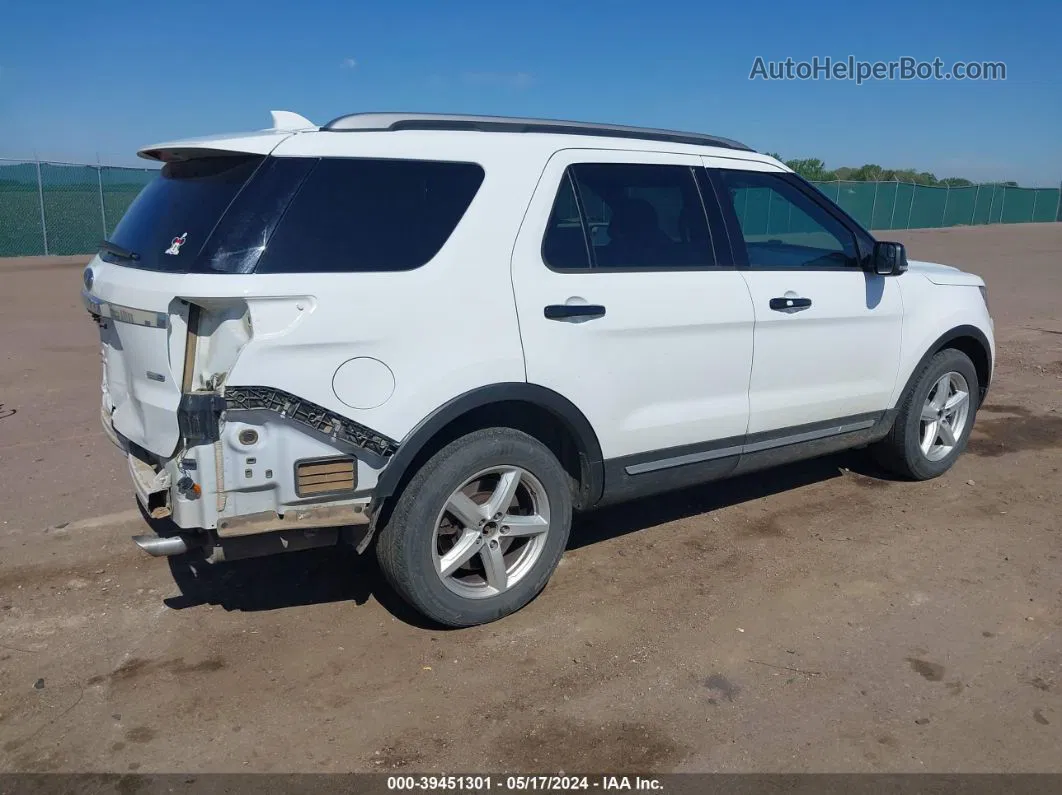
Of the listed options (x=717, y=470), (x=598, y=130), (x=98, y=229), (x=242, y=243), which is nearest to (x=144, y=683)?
(x=242, y=243)

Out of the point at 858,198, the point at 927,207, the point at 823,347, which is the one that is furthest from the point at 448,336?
the point at 927,207

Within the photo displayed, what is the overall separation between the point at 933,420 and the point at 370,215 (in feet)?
13.1

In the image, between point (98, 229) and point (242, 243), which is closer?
point (242, 243)

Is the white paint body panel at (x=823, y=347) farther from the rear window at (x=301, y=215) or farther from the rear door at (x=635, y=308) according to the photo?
the rear window at (x=301, y=215)

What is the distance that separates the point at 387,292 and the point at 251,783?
1739mm

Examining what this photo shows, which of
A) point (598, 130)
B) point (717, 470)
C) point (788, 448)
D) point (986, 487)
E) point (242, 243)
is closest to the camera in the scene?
point (242, 243)

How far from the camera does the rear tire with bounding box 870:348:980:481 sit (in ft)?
18.3

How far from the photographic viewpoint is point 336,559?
15.3 feet

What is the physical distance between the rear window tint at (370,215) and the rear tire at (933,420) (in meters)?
3.27

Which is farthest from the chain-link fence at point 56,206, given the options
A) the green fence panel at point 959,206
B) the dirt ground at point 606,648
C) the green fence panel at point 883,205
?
the green fence panel at point 959,206

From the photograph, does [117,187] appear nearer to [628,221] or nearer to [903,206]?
[628,221]

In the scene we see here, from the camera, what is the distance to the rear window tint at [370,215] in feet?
10.9

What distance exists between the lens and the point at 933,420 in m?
5.76

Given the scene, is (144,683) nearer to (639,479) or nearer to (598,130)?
(639,479)
